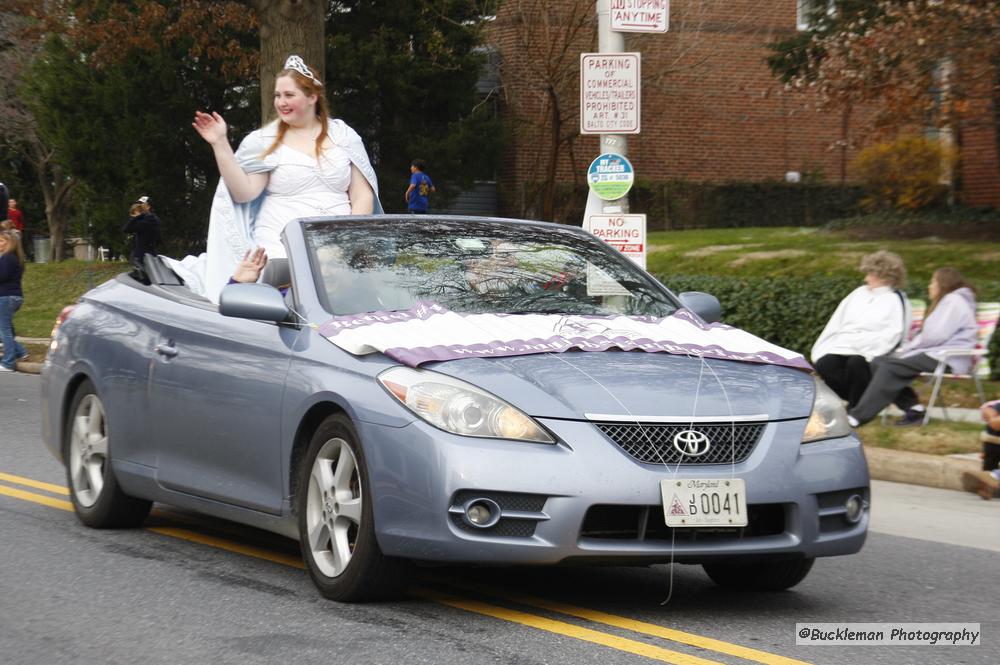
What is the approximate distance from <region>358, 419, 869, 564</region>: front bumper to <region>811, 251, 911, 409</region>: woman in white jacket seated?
6.70m

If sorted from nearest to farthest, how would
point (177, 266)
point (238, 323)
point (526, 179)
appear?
point (238, 323) < point (177, 266) < point (526, 179)

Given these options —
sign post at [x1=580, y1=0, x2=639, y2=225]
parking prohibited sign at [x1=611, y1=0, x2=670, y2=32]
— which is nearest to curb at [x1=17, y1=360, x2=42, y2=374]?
sign post at [x1=580, y1=0, x2=639, y2=225]

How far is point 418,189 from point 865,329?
48.7 feet

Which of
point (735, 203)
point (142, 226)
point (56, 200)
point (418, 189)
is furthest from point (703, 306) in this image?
point (56, 200)

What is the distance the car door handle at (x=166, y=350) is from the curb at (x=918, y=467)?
16.0ft

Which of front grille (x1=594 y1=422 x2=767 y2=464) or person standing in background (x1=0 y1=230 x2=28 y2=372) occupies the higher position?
front grille (x1=594 y1=422 x2=767 y2=464)

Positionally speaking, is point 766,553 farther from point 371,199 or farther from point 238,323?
point 371,199

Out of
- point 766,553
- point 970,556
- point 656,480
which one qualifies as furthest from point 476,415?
point 970,556

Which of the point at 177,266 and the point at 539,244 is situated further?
the point at 177,266

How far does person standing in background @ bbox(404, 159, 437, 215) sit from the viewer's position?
85.3ft

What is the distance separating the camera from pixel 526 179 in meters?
32.5

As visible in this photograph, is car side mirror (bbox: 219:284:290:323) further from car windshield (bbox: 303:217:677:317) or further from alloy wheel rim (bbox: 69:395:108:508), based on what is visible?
alloy wheel rim (bbox: 69:395:108:508)

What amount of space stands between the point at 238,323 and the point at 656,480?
217cm

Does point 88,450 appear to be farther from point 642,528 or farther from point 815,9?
point 815,9
